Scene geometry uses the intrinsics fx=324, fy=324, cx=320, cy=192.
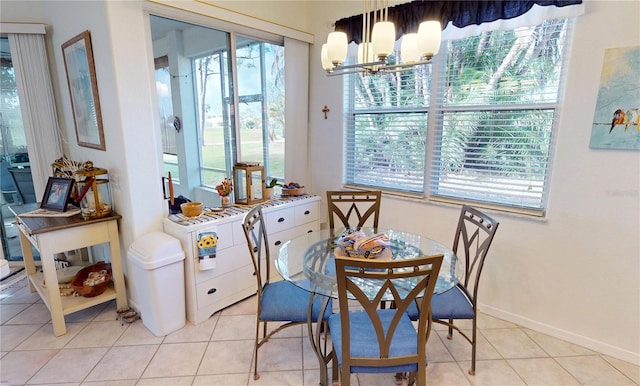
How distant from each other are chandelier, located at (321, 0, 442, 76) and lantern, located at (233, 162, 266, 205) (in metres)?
1.27

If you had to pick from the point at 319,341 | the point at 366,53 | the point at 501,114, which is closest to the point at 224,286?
the point at 319,341

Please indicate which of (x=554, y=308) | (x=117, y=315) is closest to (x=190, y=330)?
(x=117, y=315)

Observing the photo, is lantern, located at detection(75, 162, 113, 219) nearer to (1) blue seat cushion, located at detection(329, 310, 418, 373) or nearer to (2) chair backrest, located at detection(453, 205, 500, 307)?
(1) blue seat cushion, located at detection(329, 310, 418, 373)

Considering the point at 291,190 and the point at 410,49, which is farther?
the point at 291,190

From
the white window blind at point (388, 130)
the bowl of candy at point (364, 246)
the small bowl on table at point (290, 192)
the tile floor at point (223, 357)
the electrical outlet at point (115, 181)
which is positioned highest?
the white window blind at point (388, 130)

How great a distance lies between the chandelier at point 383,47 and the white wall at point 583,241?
1.13 m

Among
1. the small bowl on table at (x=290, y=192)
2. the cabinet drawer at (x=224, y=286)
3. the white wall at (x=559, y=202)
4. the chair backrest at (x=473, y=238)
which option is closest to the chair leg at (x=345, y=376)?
the chair backrest at (x=473, y=238)

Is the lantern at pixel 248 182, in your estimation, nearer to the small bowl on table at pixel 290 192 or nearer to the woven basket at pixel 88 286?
the small bowl on table at pixel 290 192

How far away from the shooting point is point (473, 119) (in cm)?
247

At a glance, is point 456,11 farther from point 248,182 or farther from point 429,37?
point 248,182

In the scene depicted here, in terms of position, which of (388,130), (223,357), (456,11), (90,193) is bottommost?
(223,357)

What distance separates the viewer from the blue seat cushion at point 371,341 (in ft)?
4.71

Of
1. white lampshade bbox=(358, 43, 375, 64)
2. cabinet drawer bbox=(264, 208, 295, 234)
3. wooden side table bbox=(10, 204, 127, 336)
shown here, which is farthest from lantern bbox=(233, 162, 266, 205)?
white lampshade bbox=(358, 43, 375, 64)

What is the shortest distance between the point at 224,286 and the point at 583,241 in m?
2.54
